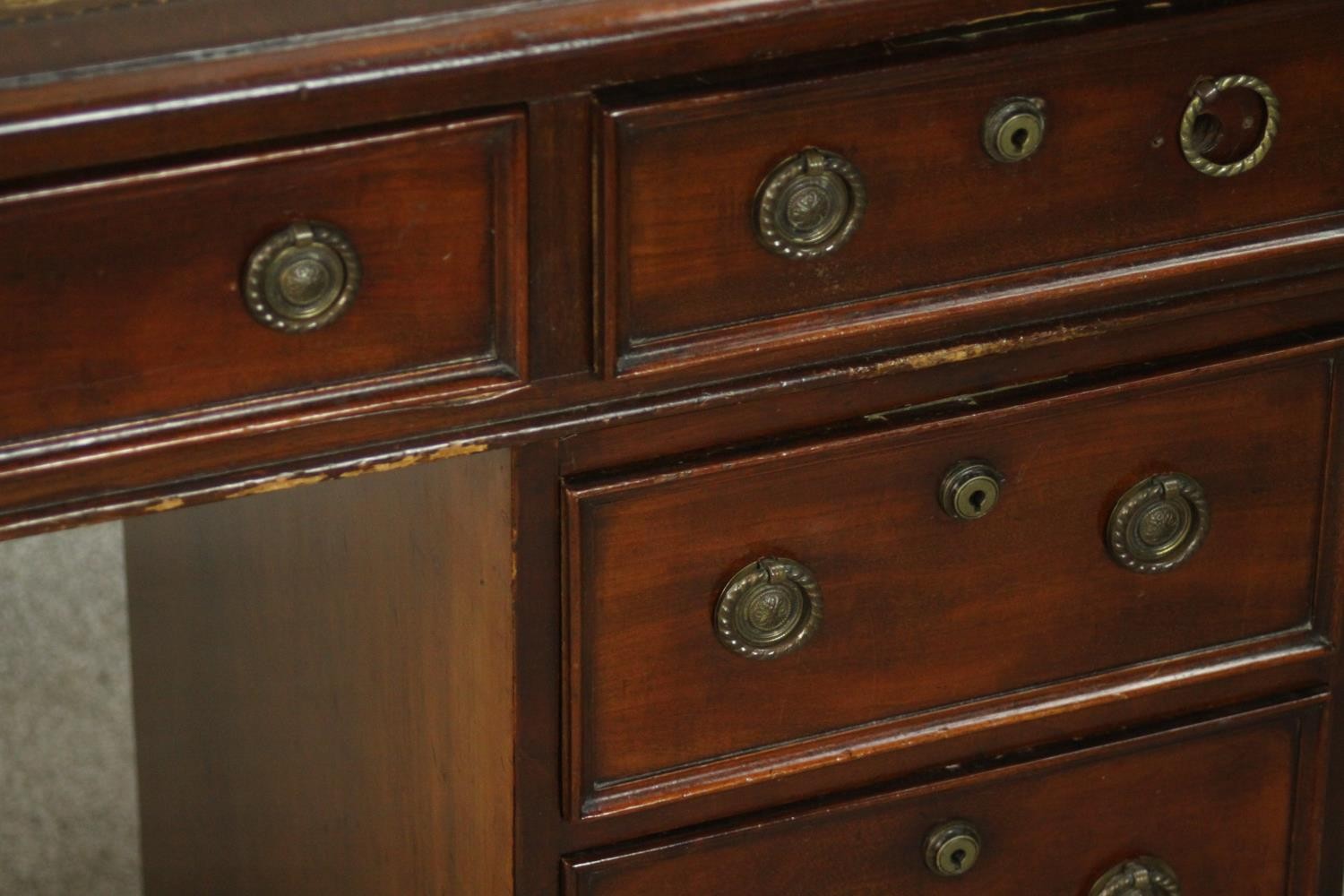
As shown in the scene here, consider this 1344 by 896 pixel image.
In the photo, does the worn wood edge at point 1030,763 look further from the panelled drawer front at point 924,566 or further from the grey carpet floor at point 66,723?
the grey carpet floor at point 66,723

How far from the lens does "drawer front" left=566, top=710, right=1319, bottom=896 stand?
1.02 m

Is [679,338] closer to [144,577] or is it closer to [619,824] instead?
[619,824]

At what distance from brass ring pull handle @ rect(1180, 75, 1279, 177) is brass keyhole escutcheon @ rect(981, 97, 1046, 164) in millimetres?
71

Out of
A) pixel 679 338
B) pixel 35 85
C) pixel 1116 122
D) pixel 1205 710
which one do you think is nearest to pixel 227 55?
pixel 35 85

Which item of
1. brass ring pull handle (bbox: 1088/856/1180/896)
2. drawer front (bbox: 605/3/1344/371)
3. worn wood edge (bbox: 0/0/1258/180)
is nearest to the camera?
worn wood edge (bbox: 0/0/1258/180)

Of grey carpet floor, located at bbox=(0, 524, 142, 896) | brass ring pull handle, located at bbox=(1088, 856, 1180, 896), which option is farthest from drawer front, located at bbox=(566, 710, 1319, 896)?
grey carpet floor, located at bbox=(0, 524, 142, 896)

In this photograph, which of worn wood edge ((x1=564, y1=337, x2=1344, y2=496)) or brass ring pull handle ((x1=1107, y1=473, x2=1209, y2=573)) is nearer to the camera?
worn wood edge ((x1=564, y1=337, x2=1344, y2=496))

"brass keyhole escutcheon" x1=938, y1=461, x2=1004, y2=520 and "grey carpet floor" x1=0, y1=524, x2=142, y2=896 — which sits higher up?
"brass keyhole escutcheon" x1=938, y1=461, x2=1004, y2=520

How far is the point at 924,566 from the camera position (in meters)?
1.00

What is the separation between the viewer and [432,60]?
788mm

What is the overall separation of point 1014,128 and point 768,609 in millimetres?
233

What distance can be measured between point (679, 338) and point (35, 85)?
272 mm

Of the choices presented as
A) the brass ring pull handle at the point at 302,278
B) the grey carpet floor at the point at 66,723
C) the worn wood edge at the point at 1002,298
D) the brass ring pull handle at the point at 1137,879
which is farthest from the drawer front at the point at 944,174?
the grey carpet floor at the point at 66,723

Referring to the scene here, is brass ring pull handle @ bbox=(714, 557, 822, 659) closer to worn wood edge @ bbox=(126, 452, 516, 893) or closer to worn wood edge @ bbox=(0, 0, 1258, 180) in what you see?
worn wood edge @ bbox=(126, 452, 516, 893)
